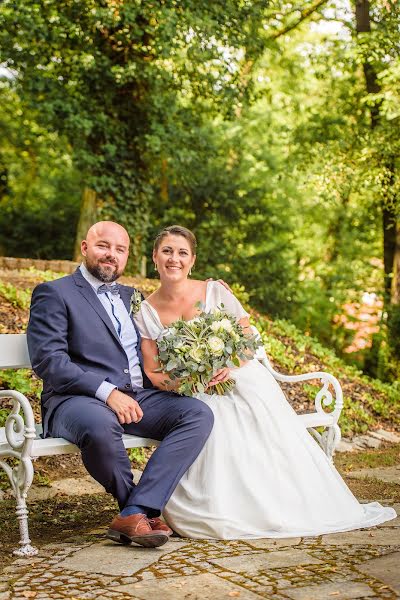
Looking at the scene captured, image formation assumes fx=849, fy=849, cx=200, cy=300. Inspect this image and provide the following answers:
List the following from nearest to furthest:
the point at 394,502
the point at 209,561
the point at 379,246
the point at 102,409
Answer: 1. the point at 209,561
2. the point at 102,409
3. the point at 394,502
4. the point at 379,246

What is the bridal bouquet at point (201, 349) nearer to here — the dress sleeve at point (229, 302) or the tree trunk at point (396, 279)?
the dress sleeve at point (229, 302)

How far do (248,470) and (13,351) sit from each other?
1.58 metres

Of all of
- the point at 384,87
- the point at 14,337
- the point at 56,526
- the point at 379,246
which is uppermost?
the point at 384,87

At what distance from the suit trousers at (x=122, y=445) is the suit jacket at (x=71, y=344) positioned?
0.11 m

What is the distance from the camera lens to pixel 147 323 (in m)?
5.17

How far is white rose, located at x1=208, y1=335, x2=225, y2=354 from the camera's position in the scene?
486cm

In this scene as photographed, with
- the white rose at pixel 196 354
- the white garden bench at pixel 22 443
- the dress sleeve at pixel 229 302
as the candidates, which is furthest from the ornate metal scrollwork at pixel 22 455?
→ the dress sleeve at pixel 229 302

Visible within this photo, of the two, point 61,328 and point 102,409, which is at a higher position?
point 61,328

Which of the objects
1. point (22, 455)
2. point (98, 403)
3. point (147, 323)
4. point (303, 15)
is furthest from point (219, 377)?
point (303, 15)

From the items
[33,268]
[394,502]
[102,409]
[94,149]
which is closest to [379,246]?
[94,149]

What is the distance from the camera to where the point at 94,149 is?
1316 centimetres

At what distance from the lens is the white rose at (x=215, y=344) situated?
15.9 ft

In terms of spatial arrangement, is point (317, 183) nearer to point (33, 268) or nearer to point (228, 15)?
point (228, 15)

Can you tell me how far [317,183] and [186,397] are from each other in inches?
355
